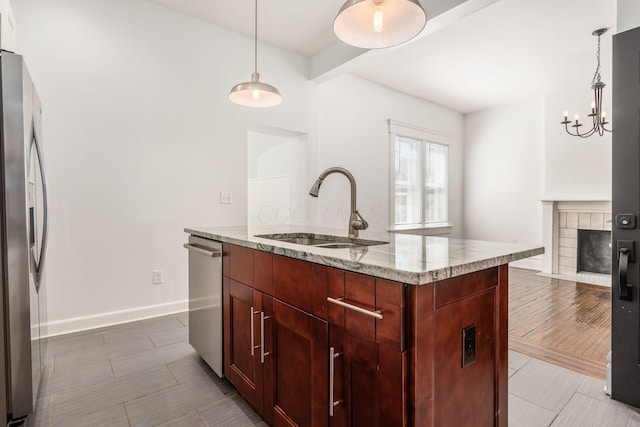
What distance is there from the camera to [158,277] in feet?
10.3

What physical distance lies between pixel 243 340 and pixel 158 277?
1.87m

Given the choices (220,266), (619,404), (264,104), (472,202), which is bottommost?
(619,404)

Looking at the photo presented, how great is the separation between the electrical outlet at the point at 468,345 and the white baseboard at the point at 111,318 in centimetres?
280

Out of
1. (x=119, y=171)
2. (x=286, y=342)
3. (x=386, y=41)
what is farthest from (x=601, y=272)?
(x=119, y=171)

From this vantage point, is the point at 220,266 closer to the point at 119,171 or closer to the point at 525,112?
the point at 119,171

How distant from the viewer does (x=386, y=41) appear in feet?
5.66

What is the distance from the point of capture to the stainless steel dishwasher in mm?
1868

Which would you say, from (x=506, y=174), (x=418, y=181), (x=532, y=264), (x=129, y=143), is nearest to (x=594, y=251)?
(x=532, y=264)

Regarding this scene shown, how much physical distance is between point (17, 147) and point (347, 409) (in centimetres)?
170

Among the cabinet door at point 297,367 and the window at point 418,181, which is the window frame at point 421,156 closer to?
the window at point 418,181

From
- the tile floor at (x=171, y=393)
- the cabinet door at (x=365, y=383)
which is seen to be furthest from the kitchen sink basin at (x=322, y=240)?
the tile floor at (x=171, y=393)

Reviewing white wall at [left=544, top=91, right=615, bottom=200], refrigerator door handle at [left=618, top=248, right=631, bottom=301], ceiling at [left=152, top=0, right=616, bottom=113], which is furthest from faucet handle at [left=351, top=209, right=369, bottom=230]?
white wall at [left=544, top=91, right=615, bottom=200]

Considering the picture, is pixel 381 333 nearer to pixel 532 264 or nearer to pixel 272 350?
pixel 272 350

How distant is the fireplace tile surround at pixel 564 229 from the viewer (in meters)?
4.91
